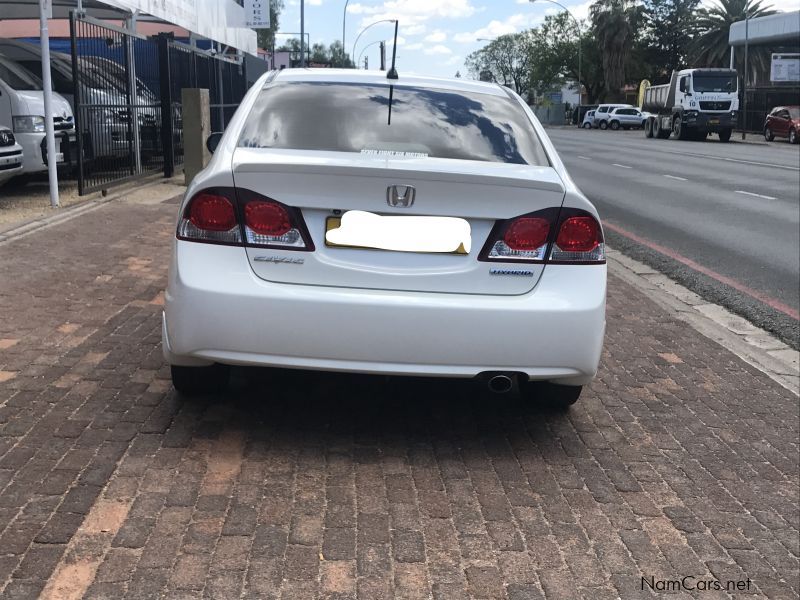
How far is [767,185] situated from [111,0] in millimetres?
12289

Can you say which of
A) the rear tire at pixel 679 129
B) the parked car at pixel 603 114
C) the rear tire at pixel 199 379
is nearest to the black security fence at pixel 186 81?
the rear tire at pixel 199 379

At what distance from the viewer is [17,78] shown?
12562 mm

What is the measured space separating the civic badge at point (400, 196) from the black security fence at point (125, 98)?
26.1ft

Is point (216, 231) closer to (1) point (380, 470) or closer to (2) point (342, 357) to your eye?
(2) point (342, 357)

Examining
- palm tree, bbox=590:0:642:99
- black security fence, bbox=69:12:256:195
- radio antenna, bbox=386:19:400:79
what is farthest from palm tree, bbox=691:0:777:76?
radio antenna, bbox=386:19:400:79

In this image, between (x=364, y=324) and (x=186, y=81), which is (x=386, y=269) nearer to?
(x=364, y=324)

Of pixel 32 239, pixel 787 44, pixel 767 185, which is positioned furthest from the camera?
pixel 787 44

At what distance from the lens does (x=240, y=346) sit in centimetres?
383

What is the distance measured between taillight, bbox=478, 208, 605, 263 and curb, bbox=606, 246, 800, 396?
2139mm

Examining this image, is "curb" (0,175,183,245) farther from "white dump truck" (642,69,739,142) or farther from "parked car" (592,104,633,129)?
"parked car" (592,104,633,129)

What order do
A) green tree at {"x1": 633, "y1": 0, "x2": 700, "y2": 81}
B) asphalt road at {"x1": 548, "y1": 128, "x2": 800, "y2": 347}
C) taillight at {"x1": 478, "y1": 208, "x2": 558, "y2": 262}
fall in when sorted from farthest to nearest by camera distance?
1. green tree at {"x1": 633, "y1": 0, "x2": 700, "y2": 81}
2. asphalt road at {"x1": 548, "y1": 128, "x2": 800, "y2": 347}
3. taillight at {"x1": 478, "y1": 208, "x2": 558, "y2": 262}

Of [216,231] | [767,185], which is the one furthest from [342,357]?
[767,185]

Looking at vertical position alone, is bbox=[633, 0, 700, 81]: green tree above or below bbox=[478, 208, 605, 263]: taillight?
above

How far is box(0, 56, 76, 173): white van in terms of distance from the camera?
38.8ft
